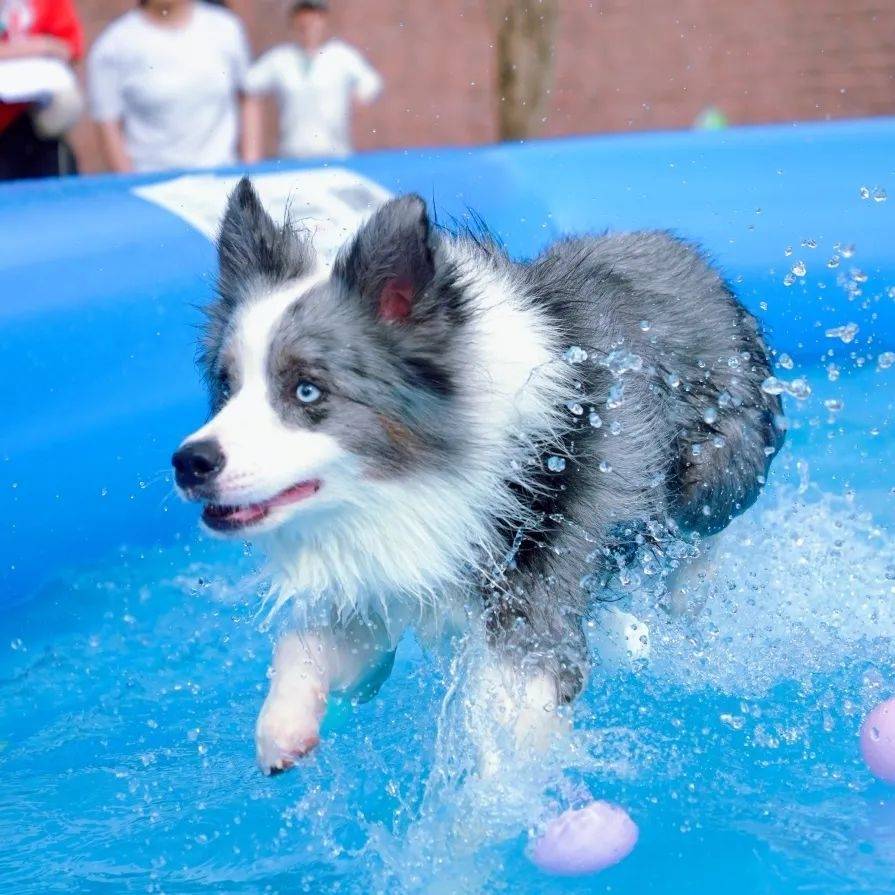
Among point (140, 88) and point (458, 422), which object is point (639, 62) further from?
point (458, 422)

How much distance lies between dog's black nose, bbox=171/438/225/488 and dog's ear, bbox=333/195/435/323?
19.8 inches

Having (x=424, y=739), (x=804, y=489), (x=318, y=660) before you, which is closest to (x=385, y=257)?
(x=318, y=660)

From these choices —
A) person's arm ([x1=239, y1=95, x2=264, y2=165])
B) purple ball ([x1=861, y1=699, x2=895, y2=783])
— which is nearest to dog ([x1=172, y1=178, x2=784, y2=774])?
purple ball ([x1=861, y1=699, x2=895, y2=783])

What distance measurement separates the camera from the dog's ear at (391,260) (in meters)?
2.98

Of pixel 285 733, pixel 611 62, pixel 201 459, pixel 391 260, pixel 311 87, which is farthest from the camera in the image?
pixel 611 62

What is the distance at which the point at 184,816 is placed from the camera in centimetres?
342

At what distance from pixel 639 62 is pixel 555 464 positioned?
403 inches

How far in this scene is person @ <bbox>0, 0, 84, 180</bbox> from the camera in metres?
6.25

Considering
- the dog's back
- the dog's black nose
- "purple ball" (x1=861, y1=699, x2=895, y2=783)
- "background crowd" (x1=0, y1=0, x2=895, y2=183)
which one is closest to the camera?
the dog's black nose

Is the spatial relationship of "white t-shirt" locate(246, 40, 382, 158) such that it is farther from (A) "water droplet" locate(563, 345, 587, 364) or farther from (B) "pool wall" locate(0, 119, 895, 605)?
(A) "water droplet" locate(563, 345, 587, 364)

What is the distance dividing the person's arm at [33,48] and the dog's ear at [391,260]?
12.6ft

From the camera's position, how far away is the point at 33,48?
6371mm

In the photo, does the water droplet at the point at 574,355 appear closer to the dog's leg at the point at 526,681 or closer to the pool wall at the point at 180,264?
the dog's leg at the point at 526,681

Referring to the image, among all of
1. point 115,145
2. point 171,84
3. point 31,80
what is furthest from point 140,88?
point 31,80
